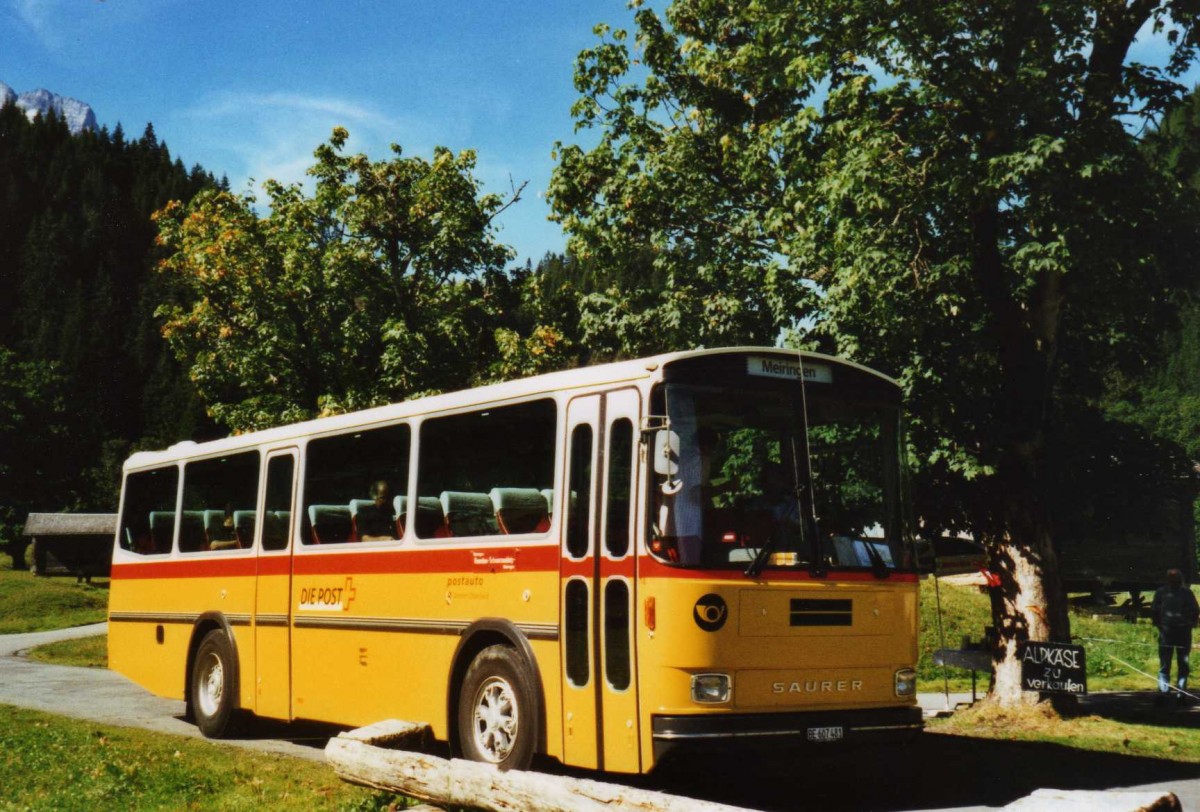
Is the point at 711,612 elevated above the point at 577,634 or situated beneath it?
elevated above

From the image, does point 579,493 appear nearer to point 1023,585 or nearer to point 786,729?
point 786,729

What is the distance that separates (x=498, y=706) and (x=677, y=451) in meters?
2.60

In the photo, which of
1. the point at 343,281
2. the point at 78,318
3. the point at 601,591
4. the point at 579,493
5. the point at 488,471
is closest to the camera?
the point at 601,591

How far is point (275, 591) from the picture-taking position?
12.8m

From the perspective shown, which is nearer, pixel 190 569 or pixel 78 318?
pixel 190 569

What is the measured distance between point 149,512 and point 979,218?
416 inches

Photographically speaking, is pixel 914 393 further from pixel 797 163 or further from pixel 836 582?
pixel 836 582

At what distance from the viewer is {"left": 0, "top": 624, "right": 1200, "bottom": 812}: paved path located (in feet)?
33.2

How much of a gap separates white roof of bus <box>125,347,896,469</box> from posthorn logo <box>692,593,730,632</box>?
1.58m

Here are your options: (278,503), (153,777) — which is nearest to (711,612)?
(153,777)

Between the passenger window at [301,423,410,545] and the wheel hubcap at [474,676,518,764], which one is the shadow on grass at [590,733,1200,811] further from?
the passenger window at [301,423,410,545]

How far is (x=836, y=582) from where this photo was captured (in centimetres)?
898

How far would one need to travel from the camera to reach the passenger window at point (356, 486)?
11258 millimetres

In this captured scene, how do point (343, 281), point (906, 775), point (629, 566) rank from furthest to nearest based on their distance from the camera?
point (343, 281)
point (906, 775)
point (629, 566)
